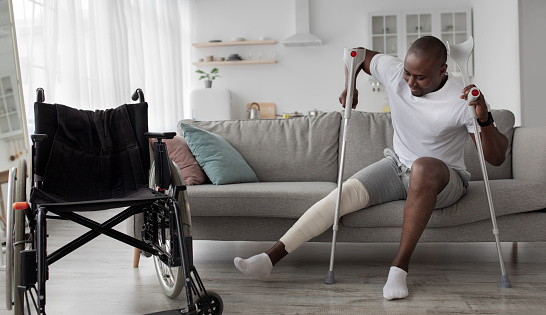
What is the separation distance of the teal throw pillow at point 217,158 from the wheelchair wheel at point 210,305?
3.56 feet

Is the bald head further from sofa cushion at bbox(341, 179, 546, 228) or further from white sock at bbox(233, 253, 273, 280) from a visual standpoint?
white sock at bbox(233, 253, 273, 280)

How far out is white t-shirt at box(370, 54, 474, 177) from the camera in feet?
7.73

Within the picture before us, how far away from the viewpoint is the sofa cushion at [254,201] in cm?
256

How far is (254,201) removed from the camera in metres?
2.57

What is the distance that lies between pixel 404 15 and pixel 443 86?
4.78 m

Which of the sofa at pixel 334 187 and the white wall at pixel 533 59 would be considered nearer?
the sofa at pixel 334 187

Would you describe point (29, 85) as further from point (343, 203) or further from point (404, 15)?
point (404, 15)

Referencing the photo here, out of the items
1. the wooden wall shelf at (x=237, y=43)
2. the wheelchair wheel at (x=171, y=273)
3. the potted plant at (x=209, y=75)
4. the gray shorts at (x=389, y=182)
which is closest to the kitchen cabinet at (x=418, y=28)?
the wooden wall shelf at (x=237, y=43)

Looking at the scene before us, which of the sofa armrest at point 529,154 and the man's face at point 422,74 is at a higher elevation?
the man's face at point 422,74

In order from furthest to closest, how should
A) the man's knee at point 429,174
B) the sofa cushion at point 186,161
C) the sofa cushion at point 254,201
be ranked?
the sofa cushion at point 186,161 < the sofa cushion at point 254,201 < the man's knee at point 429,174

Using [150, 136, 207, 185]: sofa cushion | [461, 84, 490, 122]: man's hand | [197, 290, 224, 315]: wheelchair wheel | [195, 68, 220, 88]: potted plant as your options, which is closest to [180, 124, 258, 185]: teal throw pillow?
[150, 136, 207, 185]: sofa cushion

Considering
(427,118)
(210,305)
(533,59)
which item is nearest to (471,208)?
(427,118)

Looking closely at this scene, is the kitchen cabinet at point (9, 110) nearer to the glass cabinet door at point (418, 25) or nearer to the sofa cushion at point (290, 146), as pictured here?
the sofa cushion at point (290, 146)

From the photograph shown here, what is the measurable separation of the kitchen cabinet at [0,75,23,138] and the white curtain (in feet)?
1.50
